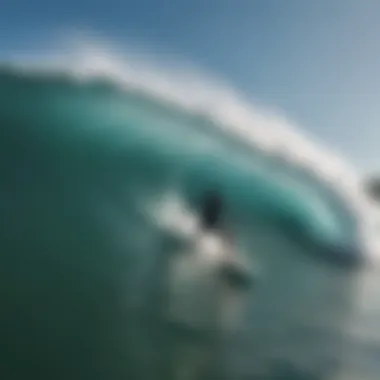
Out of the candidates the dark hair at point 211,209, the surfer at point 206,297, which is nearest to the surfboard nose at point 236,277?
the surfer at point 206,297

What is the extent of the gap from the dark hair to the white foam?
0.21 ft

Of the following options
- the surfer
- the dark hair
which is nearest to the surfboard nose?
the surfer

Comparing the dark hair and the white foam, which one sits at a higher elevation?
the white foam

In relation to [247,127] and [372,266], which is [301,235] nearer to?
[372,266]

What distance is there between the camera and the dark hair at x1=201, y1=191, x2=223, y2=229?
7.76ft

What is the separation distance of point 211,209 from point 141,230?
0.83 ft

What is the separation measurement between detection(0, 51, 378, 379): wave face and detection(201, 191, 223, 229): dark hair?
0.03m

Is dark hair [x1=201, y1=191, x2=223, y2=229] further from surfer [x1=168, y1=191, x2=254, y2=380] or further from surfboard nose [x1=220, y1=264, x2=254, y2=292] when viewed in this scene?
surfboard nose [x1=220, y1=264, x2=254, y2=292]

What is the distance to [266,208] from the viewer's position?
2.48 meters

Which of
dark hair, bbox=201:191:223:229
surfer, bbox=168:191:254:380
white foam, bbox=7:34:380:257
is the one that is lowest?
surfer, bbox=168:191:254:380

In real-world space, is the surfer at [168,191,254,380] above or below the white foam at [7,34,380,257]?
below

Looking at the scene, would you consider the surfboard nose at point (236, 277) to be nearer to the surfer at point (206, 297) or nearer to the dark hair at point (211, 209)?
the surfer at point (206, 297)

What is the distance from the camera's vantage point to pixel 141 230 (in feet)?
7.99

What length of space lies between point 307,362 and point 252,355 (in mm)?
178
